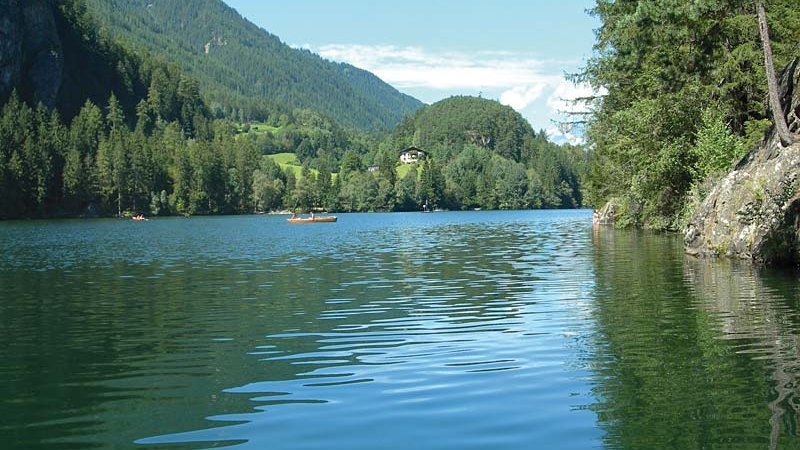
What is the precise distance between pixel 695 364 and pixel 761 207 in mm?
20053

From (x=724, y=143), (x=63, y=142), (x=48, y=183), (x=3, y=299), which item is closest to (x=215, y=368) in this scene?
(x=3, y=299)

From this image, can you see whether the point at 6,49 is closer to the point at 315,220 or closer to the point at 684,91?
the point at 315,220

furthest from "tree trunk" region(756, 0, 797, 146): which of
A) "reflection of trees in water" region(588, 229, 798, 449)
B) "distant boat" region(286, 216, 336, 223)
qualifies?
"distant boat" region(286, 216, 336, 223)

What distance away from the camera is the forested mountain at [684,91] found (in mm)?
44469

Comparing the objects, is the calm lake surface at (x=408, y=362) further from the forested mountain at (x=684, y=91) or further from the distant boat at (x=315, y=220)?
the distant boat at (x=315, y=220)

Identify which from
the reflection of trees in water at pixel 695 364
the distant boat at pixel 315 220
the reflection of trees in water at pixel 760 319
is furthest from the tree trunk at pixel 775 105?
the distant boat at pixel 315 220

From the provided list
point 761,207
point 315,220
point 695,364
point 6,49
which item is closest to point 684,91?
point 761,207

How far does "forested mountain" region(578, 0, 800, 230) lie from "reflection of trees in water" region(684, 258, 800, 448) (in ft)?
41.0

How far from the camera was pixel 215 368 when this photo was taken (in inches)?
611

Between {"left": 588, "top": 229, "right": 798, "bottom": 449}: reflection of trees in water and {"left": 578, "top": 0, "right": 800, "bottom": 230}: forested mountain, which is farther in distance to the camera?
{"left": 578, "top": 0, "right": 800, "bottom": 230}: forested mountain

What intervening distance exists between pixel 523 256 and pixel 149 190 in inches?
5702

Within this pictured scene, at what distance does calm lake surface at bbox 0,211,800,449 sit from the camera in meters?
10.9

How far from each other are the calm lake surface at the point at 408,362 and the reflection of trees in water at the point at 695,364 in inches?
2.0

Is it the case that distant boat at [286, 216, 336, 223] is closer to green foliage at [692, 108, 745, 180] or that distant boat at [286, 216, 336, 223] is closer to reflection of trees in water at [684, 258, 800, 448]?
green foliage at [692, 108, 745, 180]
